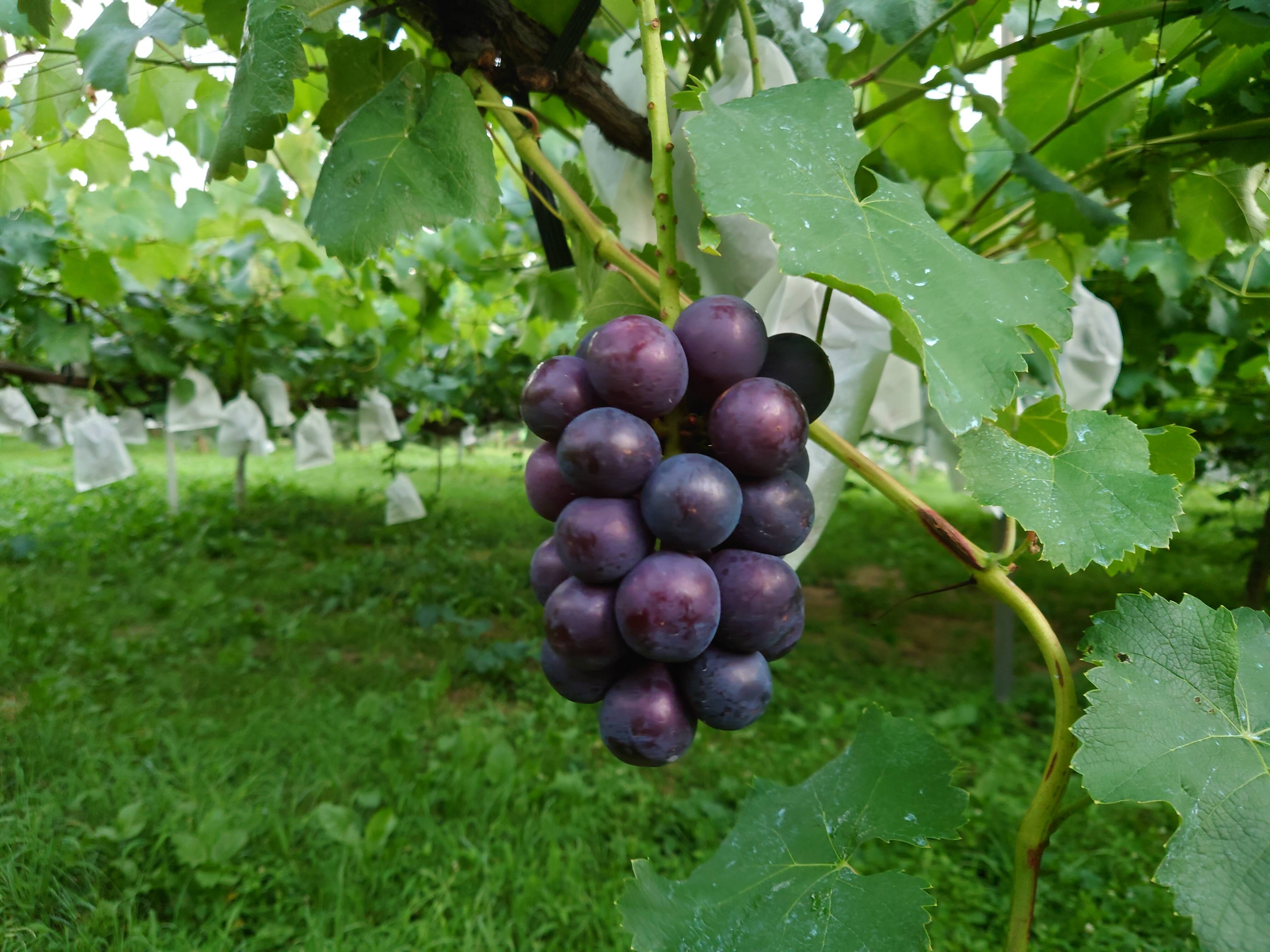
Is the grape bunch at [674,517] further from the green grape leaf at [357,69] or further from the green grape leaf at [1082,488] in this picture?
the green grape leaf at [357,69]

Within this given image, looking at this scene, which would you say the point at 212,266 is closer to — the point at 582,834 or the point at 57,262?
the point at 57,262

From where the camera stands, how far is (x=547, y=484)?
69 centimetres

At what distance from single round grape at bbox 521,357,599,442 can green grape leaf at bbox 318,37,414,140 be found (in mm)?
559

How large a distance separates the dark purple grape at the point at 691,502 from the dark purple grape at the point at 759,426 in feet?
0.07

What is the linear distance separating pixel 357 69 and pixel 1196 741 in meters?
1.15

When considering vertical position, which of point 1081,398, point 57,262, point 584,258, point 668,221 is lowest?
point 1081,398

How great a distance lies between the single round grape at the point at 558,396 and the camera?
63cm

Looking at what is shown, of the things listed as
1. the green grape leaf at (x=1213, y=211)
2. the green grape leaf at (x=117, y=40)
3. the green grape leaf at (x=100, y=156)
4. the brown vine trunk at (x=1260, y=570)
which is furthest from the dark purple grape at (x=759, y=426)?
the brown vine trunk at (x=1260, y=570)

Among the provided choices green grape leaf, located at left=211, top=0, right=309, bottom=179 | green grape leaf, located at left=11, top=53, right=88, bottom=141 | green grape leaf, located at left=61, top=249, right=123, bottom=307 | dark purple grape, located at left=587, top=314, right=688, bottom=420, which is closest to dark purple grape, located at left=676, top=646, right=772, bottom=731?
dark purple grape, located at left=587, top=314, right=688, bottom=420

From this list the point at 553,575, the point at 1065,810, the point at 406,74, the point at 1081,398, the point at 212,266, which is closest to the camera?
the point at 1065,810

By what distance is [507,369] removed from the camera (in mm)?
5352

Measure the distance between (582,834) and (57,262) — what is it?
2658 mm

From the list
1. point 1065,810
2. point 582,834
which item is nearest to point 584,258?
point 1065,810

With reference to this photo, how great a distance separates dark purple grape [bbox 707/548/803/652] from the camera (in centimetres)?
61
